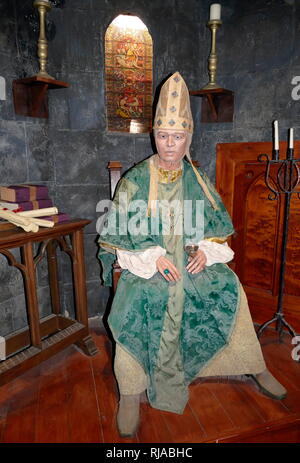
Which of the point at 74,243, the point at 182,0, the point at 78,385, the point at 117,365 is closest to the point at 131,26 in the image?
the point at 182,0

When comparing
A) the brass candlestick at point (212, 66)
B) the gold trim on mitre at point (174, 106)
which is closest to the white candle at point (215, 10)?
the brass candlestick at point (212, 66)

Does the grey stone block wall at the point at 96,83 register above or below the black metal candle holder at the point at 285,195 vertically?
above

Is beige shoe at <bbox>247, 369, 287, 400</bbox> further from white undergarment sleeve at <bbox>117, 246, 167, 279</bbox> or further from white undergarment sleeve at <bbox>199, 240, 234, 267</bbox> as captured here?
white undergarment sleeve at <bbox>117, 246, 167, 279</bbox>

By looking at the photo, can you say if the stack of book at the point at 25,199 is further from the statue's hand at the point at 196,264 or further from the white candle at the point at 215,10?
the white candle at the point at 215,10

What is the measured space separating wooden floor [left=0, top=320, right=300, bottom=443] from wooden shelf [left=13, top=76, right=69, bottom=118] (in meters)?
1.75

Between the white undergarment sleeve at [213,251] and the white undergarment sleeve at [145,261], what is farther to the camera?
the white undergarment sleeve at [213,251]

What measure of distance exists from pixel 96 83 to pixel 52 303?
1.71 m

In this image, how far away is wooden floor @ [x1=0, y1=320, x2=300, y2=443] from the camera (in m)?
1.74

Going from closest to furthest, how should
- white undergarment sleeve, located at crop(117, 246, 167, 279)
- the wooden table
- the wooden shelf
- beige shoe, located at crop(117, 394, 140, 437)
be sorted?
beige shoe, located at crop(117, 394, 140, 437) < white undergarment sleeve, located at crop(117, 246, 167, 279) < the wooden table < the wooden shelf

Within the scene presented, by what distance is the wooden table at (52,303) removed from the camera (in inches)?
76.6

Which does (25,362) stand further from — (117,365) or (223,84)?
(223,84)

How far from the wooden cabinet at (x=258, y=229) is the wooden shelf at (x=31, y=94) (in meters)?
1.38

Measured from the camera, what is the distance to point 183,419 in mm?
1829

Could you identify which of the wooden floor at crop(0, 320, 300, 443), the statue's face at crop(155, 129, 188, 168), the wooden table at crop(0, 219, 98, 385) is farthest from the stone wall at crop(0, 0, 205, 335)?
the statue's face at crop(155, 129, 188, 168)
